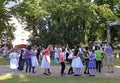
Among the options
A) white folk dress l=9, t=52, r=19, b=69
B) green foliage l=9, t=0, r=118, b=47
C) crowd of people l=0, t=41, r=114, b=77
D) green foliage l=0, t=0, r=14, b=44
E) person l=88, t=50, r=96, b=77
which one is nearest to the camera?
person l=88, t=50, r=96, b=77

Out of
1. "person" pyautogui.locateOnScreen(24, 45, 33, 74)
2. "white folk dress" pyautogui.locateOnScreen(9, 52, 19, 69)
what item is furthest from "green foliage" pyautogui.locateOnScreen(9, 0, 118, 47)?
"person" pyautogui.locateOnScreen(24, 45, 33, 74)

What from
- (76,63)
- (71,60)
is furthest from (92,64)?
(71,60)

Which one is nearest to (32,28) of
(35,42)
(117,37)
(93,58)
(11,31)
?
(11,31)

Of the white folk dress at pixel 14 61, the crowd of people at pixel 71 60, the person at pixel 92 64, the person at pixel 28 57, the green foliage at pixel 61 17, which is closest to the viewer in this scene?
the person at pixel 92 64

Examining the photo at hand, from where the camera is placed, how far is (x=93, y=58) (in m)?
20.8

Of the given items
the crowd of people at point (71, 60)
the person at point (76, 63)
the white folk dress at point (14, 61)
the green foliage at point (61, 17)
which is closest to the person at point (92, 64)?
the crowd of people at point (71, 60)

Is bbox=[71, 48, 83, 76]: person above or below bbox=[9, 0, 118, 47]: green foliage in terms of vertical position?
below

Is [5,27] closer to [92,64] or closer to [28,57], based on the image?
[28,57]

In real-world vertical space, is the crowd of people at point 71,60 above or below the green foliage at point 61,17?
below

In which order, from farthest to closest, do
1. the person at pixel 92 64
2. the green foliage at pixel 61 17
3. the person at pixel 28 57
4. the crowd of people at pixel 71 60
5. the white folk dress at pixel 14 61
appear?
the green foliage at pixel 61 17, the white folk dress at pixel 14 61, the person at pixel 28 57, the crowd of people at pixel 71 60, the person at pixel 92 64

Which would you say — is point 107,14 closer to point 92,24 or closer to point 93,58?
point 92,24

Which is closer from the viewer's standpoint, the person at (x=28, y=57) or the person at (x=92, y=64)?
the person at (x=92, y=64)

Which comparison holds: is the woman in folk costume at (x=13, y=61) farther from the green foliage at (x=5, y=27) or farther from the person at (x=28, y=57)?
the green foliage at (x=5, y=27)

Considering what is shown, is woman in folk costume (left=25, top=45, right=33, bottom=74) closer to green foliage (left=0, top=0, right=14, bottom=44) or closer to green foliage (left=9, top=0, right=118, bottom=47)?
green foliage (left=9, top=0, right=118, bottom=47)
